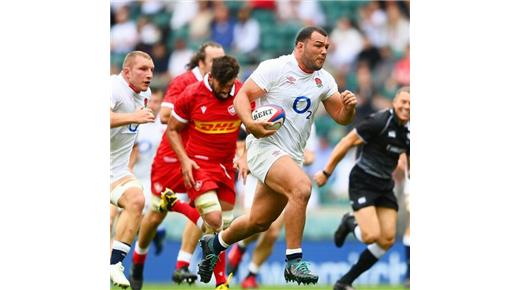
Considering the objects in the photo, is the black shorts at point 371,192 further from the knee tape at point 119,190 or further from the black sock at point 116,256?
the black sock at point 116,256

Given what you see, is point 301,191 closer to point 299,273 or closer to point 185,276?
point 299,273

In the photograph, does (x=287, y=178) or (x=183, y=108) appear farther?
(x=183, y=108)

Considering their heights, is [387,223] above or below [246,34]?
below

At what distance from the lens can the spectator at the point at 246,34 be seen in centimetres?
1359

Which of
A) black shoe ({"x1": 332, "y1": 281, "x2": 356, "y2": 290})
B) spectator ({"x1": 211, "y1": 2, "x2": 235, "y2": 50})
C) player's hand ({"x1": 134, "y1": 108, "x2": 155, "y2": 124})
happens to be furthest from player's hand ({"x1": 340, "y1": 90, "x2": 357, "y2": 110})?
spectator ({"x1": 211, "y1": 2, "x2": 235, "y2": 50})

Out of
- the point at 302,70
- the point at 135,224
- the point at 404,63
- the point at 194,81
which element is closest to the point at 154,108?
the point at 194,81

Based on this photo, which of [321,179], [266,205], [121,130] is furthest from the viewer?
[321,179]

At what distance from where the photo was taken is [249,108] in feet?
27.4

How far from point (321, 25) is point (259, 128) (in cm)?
596

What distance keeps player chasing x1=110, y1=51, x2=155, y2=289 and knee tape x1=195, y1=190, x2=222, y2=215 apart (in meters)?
0.56

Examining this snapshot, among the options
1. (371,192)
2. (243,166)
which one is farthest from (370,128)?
(243,166)

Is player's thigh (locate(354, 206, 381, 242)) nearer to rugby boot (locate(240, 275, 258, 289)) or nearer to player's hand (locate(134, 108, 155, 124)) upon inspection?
rugby boot (locate(240, 275, 258, 289))

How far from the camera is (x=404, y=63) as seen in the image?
13953 millimetres

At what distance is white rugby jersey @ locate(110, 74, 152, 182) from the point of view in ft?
30.6
